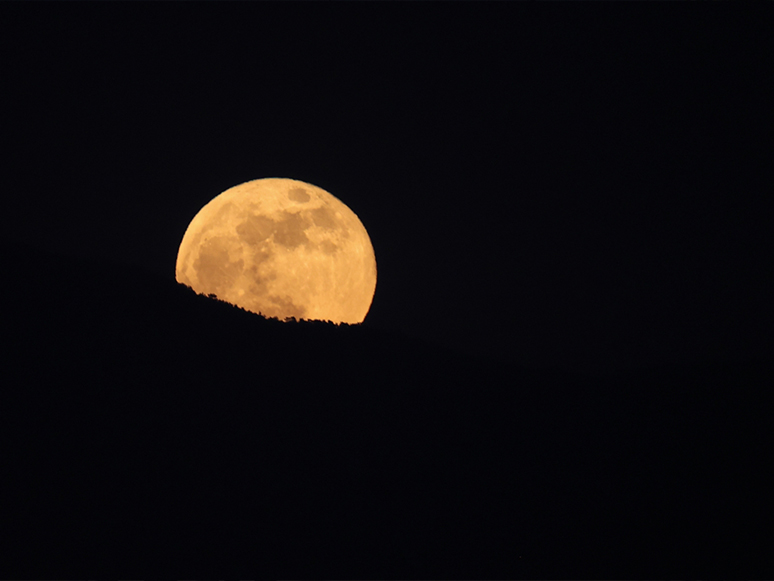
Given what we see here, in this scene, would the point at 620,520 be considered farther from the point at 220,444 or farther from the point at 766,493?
the point at 220,444

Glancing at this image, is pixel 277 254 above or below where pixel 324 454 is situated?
above

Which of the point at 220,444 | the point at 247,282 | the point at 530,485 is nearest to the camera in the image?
the point at 220,444

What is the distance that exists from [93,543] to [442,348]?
5740 mm

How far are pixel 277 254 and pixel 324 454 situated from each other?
5168mm

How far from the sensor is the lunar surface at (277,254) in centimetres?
1060

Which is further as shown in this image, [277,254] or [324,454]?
[277,254]

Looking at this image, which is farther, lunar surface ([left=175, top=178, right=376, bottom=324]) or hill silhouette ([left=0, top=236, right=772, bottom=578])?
lunar surface ([left=175, top=178, right=376, bottom=324])

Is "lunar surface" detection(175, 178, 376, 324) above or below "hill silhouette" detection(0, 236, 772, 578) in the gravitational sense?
above

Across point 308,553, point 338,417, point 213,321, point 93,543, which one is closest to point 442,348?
point 338,417

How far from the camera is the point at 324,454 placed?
21.0ft

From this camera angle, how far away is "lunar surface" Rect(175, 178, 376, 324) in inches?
417

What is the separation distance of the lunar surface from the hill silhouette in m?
2.30

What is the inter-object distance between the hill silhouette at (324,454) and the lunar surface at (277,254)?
2297 millimetres

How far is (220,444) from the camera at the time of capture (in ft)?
20.1
